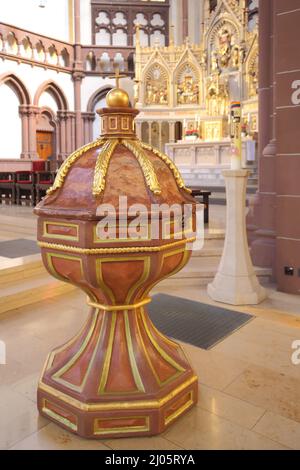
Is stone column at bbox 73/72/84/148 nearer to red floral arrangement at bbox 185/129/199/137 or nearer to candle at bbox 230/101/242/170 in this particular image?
red floral arrangement at bbox 185/129/199/137

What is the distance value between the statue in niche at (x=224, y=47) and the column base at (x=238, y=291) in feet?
30.1

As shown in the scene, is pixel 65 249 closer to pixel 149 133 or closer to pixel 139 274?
pixel 139 274

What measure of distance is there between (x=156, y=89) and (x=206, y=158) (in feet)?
11.2

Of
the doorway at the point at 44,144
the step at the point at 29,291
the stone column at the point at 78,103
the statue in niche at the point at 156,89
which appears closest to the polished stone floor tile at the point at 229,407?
the step at the point at 29,291

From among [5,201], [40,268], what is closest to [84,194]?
[40,268]

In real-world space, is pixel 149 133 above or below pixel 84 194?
above

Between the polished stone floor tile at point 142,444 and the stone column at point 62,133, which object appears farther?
the stone column at point 62,133

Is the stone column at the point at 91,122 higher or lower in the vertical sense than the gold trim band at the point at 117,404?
higher

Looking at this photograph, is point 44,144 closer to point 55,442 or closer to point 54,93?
point 54,93

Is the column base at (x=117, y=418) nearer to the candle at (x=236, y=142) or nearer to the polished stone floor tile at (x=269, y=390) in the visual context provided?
the polished stone floor tile at (x=269, y=390)

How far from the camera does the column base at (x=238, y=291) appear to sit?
3.47m

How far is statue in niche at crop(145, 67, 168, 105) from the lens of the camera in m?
12.0

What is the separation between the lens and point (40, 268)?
3.93 m
